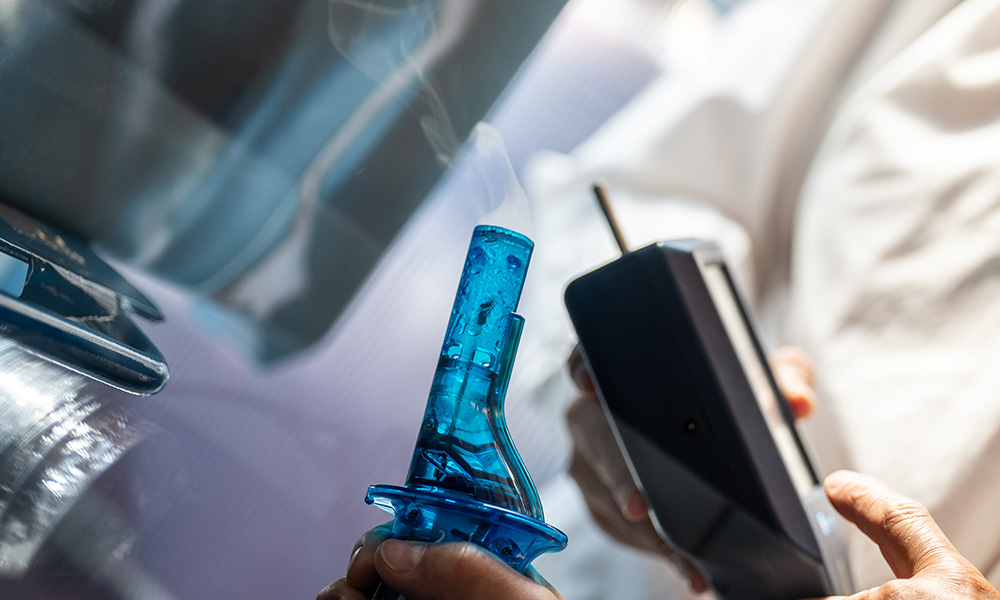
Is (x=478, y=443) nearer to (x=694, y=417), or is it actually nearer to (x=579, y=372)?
(x=694, y=417)

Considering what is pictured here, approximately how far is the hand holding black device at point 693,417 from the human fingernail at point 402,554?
0.50 ft

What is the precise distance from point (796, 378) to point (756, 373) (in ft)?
0.33

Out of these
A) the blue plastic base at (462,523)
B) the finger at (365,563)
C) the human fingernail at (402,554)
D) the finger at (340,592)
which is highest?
the blue plastic base at (462,523)

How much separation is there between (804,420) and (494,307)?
1.36 feet

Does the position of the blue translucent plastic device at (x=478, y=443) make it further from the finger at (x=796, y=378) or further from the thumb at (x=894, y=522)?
the finger at (x=796, y=378)

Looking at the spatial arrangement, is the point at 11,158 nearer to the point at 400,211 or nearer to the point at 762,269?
the point at 400,211

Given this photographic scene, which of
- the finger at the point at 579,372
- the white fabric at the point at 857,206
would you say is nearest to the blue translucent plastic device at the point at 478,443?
the finger at the point at 579,372

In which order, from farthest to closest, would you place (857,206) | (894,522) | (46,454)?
1. (857,206)
2. (894,522)
3. (46,454)

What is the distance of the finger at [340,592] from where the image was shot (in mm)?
218

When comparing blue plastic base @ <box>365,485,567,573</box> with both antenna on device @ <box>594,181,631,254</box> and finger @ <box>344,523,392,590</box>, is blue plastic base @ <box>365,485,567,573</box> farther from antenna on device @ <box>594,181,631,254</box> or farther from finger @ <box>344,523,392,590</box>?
antenna on device @ <box>594,181,631,254</box>

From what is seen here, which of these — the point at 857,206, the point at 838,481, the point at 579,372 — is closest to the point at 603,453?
the point at 579,372

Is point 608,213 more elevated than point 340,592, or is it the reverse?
point 608,213

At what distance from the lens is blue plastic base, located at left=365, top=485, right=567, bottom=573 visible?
0.64 feet

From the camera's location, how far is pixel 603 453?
501 mm
